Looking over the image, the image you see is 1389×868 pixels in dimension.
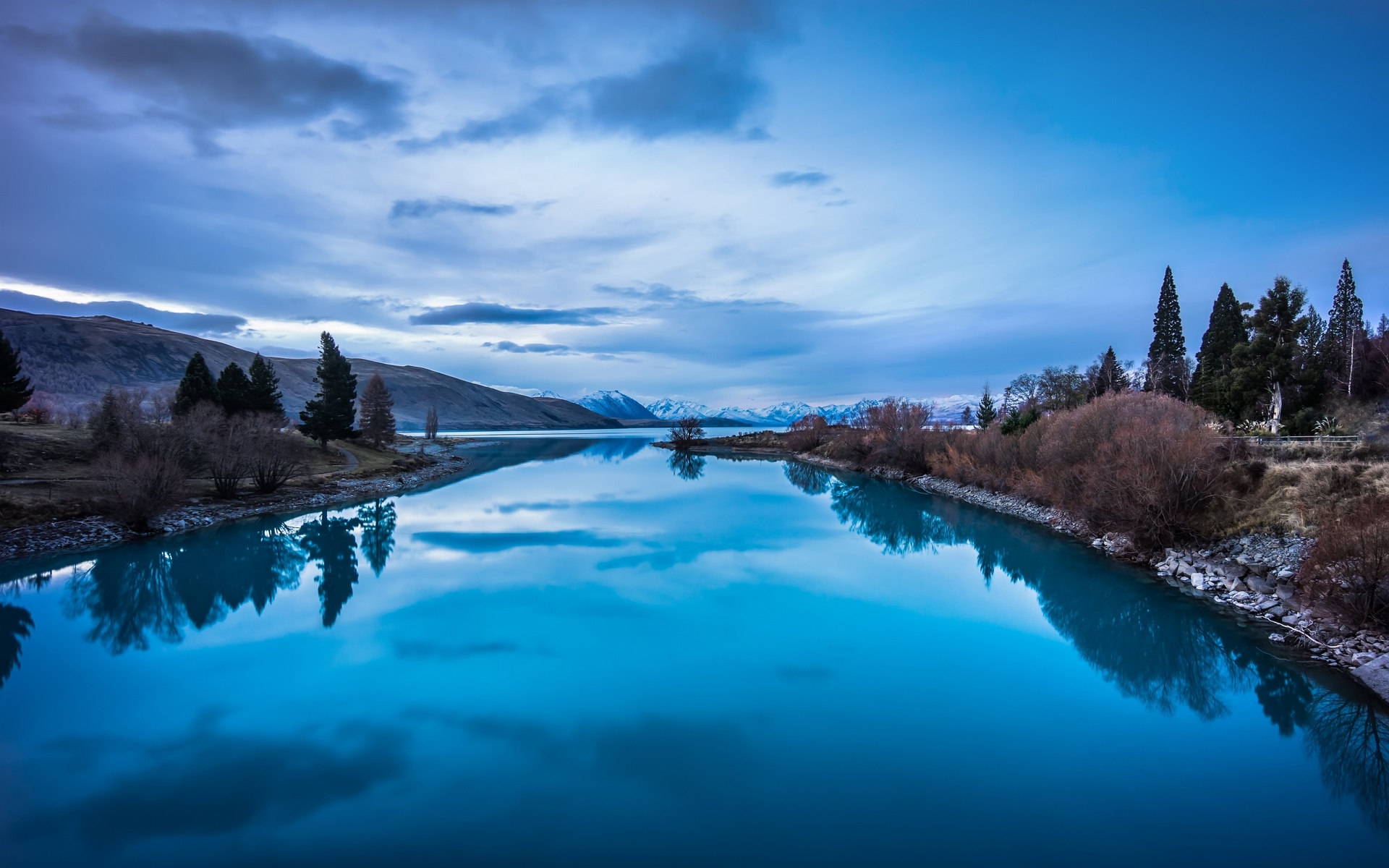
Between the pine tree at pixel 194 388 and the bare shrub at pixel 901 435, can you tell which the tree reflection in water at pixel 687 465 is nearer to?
the bare shrub at pixel 901 435

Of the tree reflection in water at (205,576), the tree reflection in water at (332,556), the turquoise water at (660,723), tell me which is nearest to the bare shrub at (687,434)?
the tree reflection in water at (332,556)

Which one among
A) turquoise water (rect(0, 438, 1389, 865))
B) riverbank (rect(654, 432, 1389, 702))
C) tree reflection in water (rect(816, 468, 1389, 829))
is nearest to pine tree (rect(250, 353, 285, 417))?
turquoise water (rect(0, 438, 1389, 865))

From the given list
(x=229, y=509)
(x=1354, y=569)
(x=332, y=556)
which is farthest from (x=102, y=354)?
(x=1354, y=569)

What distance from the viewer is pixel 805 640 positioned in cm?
1276

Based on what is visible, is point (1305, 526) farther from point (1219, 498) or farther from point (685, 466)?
point (685, 466)

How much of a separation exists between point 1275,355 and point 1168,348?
76.6 ft

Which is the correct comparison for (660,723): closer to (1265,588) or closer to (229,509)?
(1265,588)

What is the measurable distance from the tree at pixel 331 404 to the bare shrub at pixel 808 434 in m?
44.6

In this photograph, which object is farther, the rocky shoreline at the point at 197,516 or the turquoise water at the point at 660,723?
the rocky shoreline at the point at 197,516

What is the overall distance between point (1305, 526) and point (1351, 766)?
31.2 ft

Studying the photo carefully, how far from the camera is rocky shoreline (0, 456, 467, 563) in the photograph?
19.2 m

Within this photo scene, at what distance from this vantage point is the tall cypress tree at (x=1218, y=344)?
130 ft

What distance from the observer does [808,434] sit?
71.9 m

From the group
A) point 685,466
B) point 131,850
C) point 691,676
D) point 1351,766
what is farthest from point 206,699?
point 685,466
